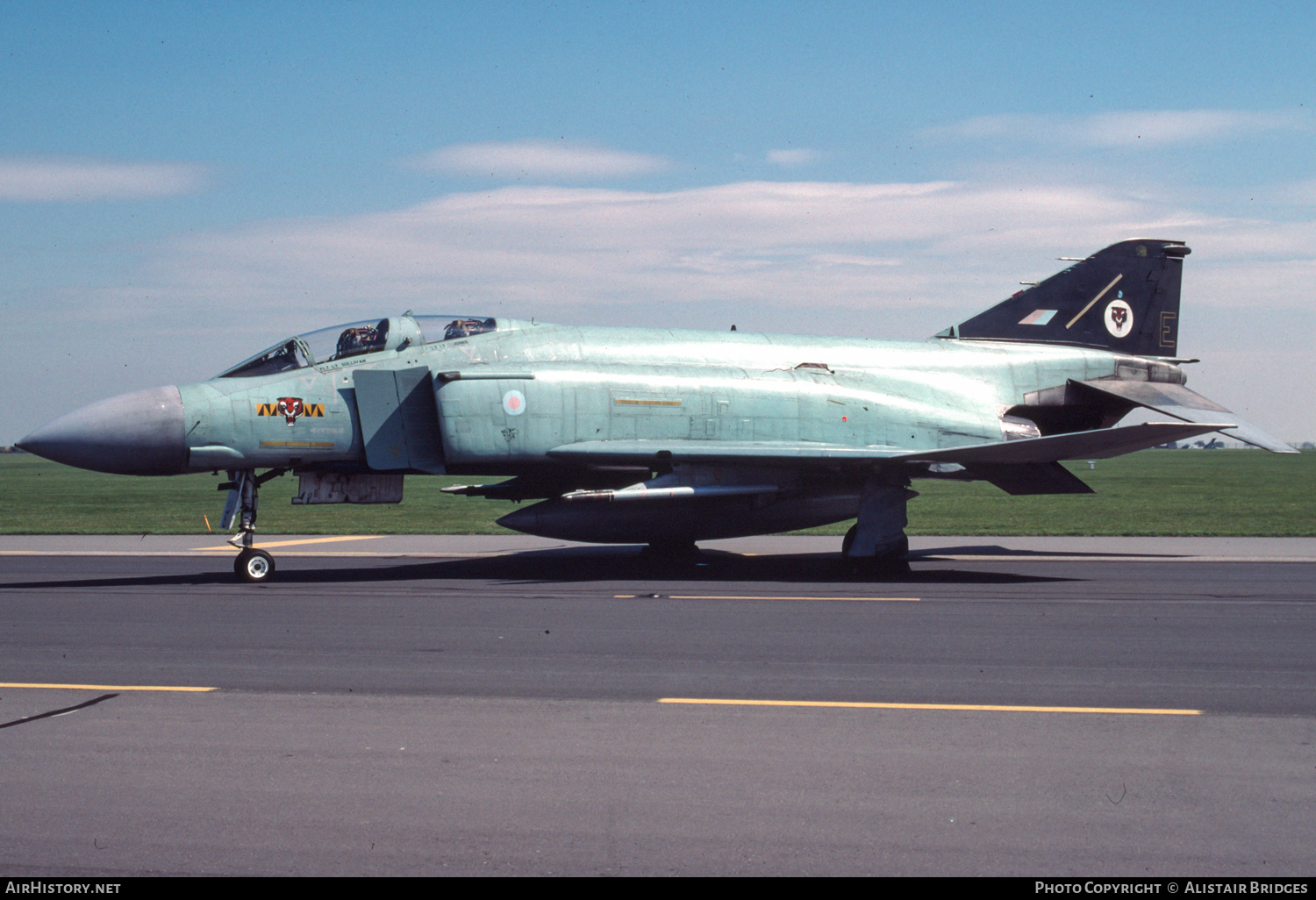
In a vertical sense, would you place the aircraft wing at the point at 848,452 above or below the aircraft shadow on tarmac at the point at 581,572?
above

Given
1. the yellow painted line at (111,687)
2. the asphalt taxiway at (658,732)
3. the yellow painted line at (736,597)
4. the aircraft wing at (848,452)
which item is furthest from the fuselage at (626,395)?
the yellow painted line at (111,687)

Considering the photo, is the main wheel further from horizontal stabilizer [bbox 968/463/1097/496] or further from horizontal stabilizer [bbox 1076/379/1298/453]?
horizontal stabilizer [bbox 1076/379/1298/453]

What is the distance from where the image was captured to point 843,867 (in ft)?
12.9

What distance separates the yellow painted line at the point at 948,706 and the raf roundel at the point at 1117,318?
41.1 feet

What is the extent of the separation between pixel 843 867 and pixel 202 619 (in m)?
7.83

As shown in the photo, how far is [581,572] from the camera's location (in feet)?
47.2

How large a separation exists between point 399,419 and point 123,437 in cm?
313

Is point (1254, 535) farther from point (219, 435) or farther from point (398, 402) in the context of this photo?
point (219, 435)

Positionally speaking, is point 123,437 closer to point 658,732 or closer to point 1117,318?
point 658,732

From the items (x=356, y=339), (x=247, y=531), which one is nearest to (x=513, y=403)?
(x=356, y=339)

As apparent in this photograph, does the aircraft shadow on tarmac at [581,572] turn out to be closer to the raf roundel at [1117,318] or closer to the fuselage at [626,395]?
the fuselage at [626,395]

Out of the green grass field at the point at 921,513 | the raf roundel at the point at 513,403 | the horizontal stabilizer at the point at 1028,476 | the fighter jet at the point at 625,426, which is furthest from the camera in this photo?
the green grass field at the point at 921,513

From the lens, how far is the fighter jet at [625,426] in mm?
12898

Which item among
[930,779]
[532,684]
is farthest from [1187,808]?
[532,684]
